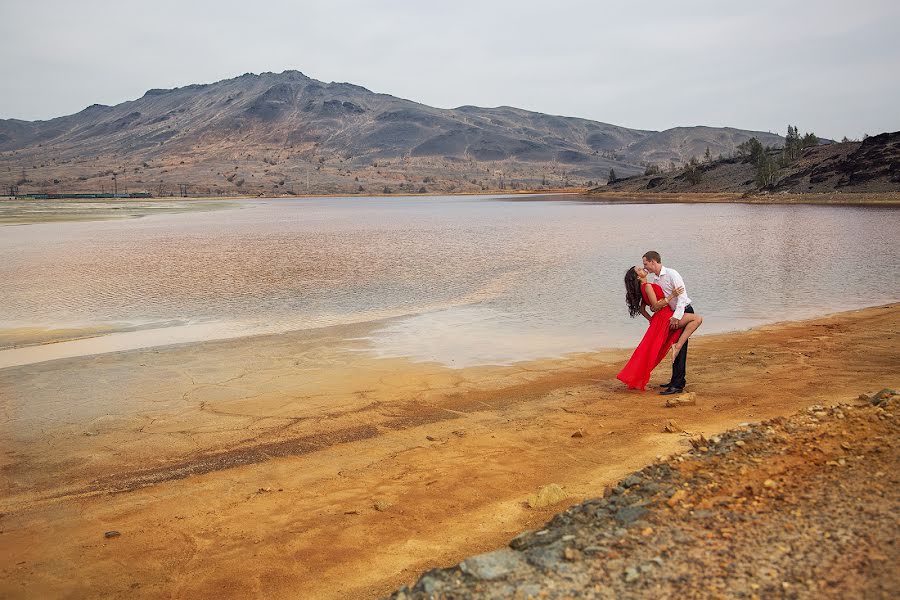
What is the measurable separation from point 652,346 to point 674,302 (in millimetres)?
556

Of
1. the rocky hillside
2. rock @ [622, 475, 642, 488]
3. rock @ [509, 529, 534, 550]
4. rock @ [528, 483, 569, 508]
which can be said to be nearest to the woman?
rock @ [528, 483, 569, 508]

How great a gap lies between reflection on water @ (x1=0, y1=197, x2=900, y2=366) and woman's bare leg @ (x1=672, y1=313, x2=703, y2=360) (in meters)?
2.94

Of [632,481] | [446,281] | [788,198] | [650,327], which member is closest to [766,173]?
[788,198]

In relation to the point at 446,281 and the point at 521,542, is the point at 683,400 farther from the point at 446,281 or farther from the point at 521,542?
the point at 446,281

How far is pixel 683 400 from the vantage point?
24.6 ft

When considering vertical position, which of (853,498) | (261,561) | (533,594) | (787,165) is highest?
(787,165)

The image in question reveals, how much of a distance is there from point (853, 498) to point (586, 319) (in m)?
9.43

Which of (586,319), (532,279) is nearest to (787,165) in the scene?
(532,279)

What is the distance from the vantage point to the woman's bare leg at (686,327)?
7.80m

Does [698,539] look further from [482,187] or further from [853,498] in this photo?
[482,187]

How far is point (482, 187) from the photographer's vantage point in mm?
141500

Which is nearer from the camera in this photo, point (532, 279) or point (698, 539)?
point (698, 539)

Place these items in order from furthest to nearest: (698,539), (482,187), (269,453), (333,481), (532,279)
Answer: (482,187)
(532,279)
(269,453)
(333,481)
(698,539)

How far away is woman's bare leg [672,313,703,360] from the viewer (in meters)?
7.80
